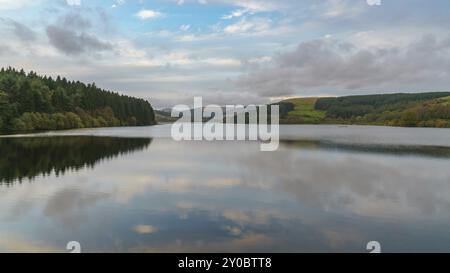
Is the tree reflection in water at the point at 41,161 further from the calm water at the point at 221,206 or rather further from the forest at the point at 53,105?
the forest at the point at 53,105

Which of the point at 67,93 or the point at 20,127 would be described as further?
the point at 67,93

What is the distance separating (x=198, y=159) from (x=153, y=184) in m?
14.4

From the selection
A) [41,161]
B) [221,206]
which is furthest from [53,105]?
[221,206]

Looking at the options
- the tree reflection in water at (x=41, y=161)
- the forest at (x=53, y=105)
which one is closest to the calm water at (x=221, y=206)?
the tree reflection in water at (x=41, y=161)

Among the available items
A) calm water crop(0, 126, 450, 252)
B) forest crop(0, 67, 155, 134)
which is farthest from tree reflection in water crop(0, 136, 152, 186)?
forest crop(0, 67, 155, 134)

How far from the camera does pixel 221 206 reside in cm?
1962

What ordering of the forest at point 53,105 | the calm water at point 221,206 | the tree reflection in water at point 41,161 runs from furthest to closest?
1. the forest at point 53,105
2. the tree reflection in water at point 41,161
3. the calm water at point 221,206

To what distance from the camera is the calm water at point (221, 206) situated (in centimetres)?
1431

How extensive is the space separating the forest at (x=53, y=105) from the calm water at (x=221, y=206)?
197 feet

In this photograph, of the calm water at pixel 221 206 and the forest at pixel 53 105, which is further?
the forest at pixel 53 105

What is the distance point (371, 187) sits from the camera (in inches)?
1010

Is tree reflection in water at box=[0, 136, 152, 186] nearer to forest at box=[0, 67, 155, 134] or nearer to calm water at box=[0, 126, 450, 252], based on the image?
calm water at box=[0, 126, 450, 252]
